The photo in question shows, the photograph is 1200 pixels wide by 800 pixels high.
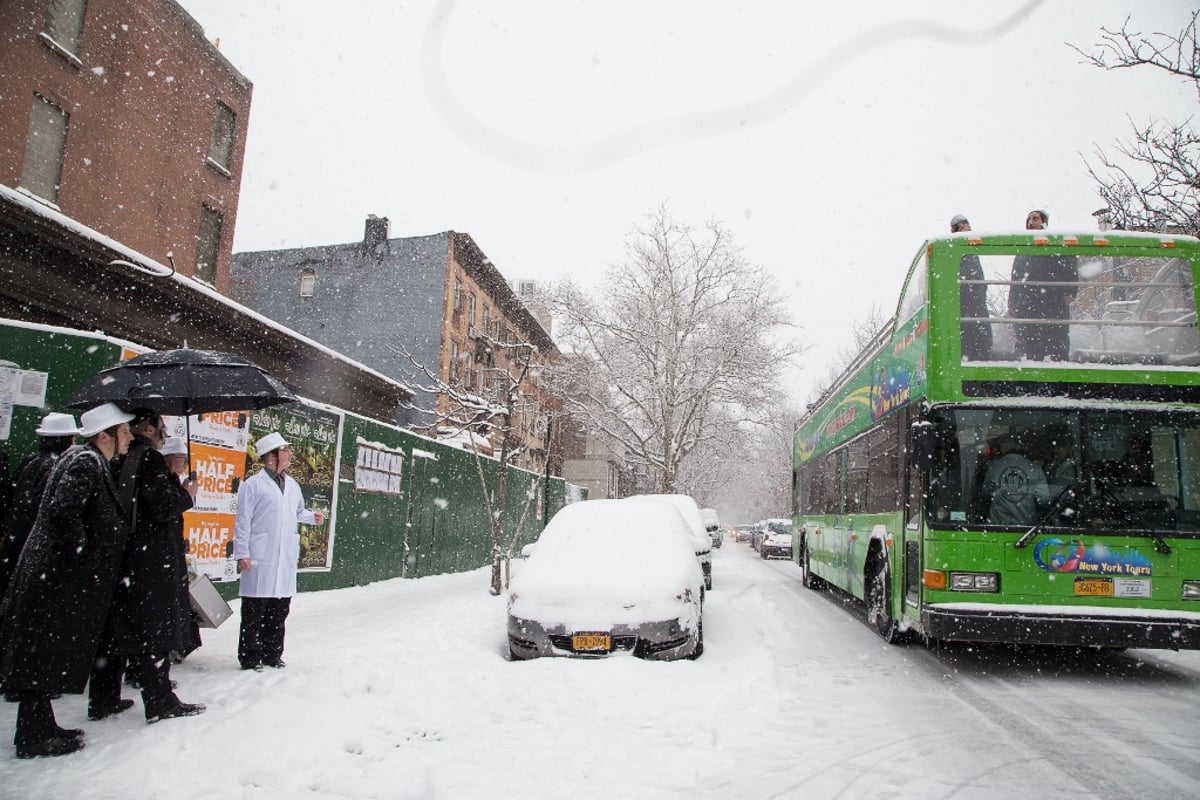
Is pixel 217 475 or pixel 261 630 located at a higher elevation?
pixel 217 475

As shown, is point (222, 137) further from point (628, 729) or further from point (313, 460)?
point (628, 729)

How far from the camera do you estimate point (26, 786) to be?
3646 mm

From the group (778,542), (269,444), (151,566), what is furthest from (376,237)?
(151,566)

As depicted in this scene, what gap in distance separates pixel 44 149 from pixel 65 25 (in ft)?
9.13

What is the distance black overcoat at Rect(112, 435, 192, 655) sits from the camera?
468cm

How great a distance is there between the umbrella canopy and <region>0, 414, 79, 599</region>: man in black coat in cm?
19

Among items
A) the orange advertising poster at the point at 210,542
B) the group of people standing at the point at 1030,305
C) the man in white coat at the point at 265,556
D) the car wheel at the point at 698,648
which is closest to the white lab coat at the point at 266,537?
the man in white coat at the point at 265,556

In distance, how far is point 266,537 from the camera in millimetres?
6148

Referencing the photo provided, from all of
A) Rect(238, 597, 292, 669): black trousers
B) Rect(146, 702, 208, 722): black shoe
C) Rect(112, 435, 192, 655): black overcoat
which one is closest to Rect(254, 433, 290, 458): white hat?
Rect(112, 435, 192, 655): black overcoat

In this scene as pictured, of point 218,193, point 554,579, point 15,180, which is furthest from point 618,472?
point 554,579

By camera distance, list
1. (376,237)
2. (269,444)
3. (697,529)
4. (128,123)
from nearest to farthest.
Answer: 1. (269,444)
2. (697,529)
3. (128,123)
4. (376,237)

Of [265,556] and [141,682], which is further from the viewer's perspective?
[265,556]

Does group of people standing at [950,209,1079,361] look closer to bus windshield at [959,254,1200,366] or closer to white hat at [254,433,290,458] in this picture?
bus windshield at [959,254,1200,366]

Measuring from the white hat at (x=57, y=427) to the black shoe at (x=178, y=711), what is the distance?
189 cm
